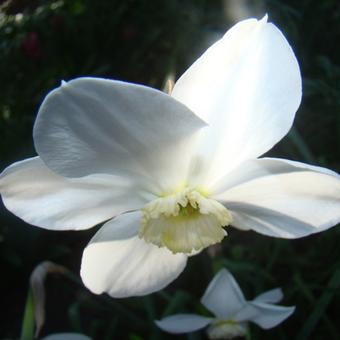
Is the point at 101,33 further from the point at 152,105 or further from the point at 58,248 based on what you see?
the point at 152,105

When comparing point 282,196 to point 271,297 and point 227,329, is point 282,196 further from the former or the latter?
point 227,329

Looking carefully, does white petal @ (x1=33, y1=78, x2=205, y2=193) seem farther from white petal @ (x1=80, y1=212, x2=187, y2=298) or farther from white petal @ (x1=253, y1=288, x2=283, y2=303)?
white petal @ (x1=253, y1=288, x2=283, y2=303)

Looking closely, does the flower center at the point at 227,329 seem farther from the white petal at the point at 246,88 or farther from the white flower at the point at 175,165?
the white petal at the point at 246,88

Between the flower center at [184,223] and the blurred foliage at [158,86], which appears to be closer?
the flower center at [184,223]

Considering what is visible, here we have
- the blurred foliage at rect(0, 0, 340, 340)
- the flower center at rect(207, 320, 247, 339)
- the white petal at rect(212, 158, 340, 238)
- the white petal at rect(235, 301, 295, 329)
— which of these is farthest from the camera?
the blurred foliage at rect(0, 0, 340, 340)

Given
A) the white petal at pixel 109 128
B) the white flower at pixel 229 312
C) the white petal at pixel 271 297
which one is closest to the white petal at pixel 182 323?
the white flower at pixel 229 312

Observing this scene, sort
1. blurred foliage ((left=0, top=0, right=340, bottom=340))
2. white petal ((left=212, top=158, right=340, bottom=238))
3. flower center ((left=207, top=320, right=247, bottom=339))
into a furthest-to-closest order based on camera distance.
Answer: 1. blurred foliage ((left=0, top=0, right=340, bottom=340))
2. flower center ((left=207, top=320, right=247, bottom=339))
3. white petal ((left=212, top=158, right=340, bottom=238))

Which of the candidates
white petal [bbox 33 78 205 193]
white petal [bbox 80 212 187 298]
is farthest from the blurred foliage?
white petal [bbox 33 78 205 193]
